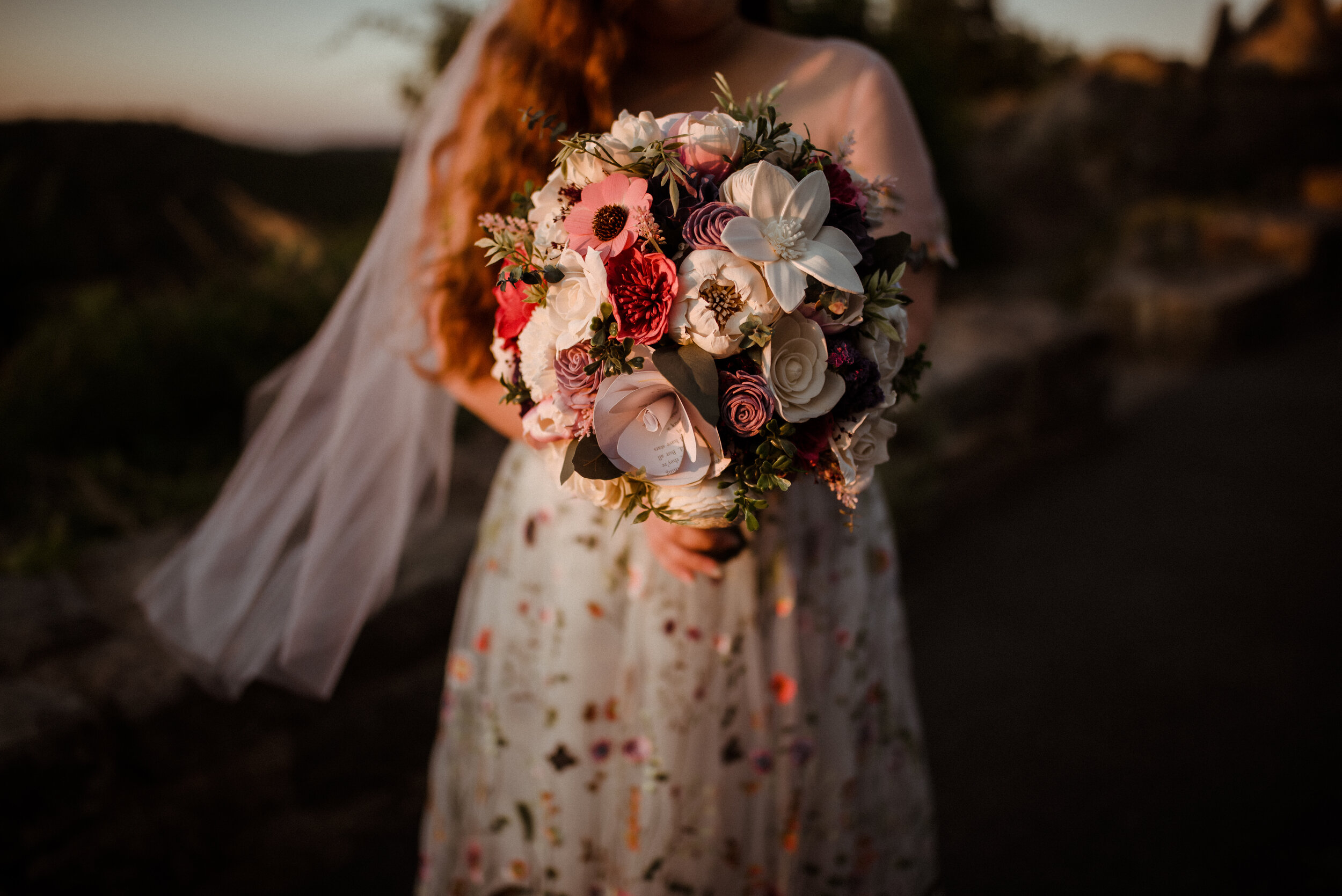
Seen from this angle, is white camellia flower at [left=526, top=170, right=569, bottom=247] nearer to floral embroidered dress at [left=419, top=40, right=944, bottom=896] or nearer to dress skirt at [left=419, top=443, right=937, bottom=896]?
floral embroidered dress at [left=419, top=40, right=944, bottom=896]

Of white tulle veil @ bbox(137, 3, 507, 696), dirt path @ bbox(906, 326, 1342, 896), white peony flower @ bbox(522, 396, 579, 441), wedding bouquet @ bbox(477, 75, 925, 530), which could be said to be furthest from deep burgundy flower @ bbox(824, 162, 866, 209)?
dirt path @ bbox(906, 326, 1342, 896)

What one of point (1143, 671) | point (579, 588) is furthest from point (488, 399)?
point (1143, 671)

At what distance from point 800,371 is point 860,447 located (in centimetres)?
15

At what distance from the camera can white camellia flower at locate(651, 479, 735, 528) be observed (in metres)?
0.96

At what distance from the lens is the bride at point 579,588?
1.39 meters

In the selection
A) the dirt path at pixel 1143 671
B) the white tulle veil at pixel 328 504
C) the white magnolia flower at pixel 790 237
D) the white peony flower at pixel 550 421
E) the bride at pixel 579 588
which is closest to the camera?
the white magnolia flower at pixel 790 237

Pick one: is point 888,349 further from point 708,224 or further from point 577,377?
point 577,377

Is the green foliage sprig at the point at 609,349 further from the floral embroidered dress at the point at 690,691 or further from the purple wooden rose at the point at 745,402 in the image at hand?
the floral embroidered dress at the point at 690,691

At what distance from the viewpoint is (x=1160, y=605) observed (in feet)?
10.8

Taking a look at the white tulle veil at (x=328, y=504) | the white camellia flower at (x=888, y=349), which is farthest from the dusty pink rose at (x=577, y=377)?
the white tulle veil at (x=328, y=504)

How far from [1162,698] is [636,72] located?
2779 millimetres

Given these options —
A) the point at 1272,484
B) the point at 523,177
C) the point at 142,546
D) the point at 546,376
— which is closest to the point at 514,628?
the point at 546,376

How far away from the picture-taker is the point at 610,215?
94cm

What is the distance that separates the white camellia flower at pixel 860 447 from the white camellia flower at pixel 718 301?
0.18m
